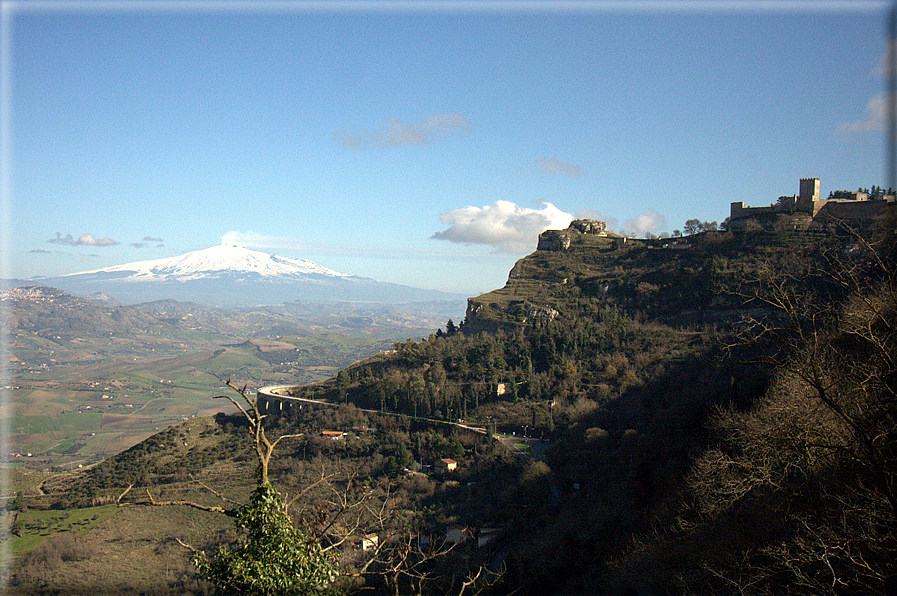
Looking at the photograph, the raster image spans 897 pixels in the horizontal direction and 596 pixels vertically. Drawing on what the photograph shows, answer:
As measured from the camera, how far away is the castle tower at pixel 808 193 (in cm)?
3425

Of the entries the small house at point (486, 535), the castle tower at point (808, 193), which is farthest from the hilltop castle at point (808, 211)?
the small house at point (486, 535)

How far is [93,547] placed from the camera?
71.5ft

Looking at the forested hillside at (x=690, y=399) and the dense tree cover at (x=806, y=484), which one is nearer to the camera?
the dense tree cover at (x=806, y=484)

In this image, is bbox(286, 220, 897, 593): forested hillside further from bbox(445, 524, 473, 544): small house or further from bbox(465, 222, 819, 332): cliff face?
bbox(445, 524, 473, 544): small house

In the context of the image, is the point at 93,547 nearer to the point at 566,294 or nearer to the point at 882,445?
the point at 882,445

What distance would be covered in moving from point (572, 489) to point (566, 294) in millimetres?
20442

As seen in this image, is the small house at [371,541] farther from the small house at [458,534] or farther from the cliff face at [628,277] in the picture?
the cliff face at [628,277]

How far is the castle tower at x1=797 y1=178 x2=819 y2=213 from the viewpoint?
34250mm

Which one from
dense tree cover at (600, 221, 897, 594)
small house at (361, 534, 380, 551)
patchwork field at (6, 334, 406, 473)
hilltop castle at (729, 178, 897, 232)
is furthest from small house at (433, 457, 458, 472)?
patchwork field at (6, 334, 406, 473)

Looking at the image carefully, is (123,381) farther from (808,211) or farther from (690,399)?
(808,211)

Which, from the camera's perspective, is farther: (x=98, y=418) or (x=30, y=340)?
(x=30, y=340)

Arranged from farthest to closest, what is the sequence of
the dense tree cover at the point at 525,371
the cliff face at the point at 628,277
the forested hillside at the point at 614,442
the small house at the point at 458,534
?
the cliff face at the point at 628,277 < the dense tree cover at the point at 525,371 < the small house at the point at 458,534 < the forested hillside at the point at 614,442

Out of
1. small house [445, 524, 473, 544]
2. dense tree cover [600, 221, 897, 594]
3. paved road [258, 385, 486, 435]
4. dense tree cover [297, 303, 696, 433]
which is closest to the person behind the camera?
dense tree cover [600, 221, 897, 594]

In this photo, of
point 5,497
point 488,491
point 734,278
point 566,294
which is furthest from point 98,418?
point 734,278
